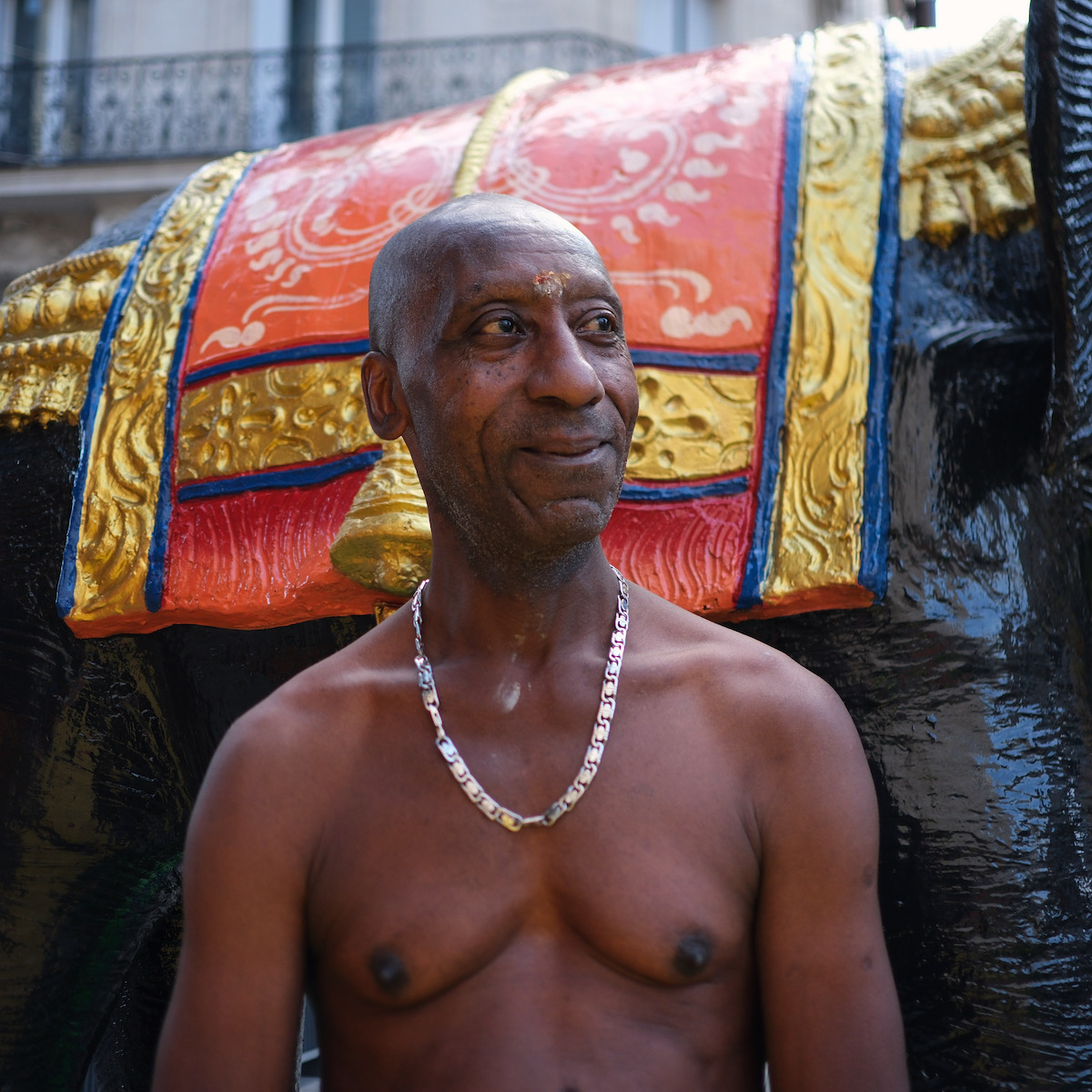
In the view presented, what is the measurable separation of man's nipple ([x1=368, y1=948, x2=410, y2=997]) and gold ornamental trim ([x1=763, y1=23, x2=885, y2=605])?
671 millimetres

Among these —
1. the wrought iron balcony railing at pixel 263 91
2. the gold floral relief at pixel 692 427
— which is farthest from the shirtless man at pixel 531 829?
the wrought iron balcony railing at pixel 263 91

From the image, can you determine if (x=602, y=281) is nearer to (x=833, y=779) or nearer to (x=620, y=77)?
(x=833, y=779)

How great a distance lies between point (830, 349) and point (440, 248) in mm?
591

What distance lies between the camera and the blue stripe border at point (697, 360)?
1.83 m

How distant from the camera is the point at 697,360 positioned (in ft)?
6.06

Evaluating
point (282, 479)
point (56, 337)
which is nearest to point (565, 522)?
point (282, 479)

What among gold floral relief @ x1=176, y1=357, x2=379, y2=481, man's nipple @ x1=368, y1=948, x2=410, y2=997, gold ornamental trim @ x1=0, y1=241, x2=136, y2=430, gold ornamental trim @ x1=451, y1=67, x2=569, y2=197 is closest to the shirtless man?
man's nipple @ x1=368, y1=948, x2=410, y2=997

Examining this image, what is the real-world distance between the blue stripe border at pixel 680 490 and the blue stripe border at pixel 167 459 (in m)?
0.70

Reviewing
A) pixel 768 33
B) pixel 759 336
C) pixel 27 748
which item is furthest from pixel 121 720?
pixel 768 33

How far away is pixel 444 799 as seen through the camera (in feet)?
4.44

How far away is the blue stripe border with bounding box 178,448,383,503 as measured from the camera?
1.93 m

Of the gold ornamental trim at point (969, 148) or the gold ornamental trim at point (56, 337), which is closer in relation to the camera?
the gold ornamental trim at point (969, 148)

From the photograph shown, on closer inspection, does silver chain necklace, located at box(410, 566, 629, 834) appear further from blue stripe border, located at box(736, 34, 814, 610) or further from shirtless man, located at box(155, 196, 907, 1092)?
blue stripe border, located at box(736, 34, 814, 610)

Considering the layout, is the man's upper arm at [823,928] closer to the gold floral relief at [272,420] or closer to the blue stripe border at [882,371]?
the blue stripe border at [882,371]
